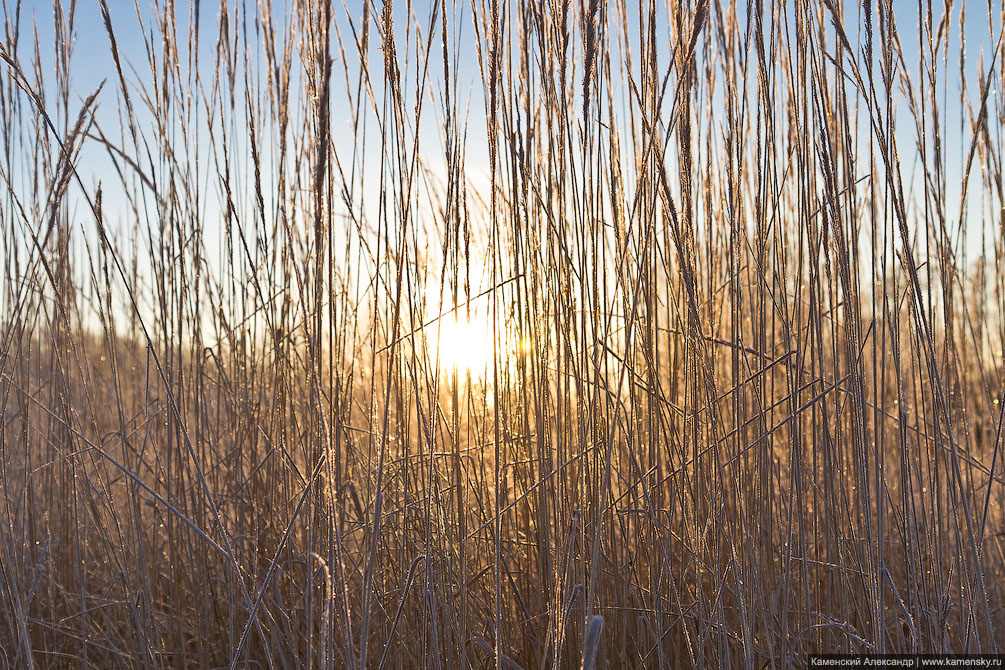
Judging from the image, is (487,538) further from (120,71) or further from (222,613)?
(120,71)

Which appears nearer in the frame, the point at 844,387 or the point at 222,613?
the point at 844,387

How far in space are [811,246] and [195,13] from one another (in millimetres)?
930

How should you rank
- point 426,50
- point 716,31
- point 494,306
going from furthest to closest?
point 716,31 < point 494,306 < point 426,50

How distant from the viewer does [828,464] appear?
3.12 feet

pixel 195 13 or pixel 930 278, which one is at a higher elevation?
pixel 195 13

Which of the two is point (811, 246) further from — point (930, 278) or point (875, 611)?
point (875, 611)

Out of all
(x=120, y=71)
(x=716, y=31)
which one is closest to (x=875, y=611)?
(x=716, y=31)

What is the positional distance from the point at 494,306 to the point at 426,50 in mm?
341

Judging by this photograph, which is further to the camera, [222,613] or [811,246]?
[222,613]

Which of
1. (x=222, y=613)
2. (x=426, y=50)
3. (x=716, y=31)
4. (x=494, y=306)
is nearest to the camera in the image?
(x=426, y=50)

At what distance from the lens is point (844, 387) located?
3.75 ft

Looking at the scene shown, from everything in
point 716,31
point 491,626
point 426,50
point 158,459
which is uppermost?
point 716,31

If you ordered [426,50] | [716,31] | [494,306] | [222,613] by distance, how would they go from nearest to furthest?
[426,50]
[494,306]
[716,31]
[222,613]

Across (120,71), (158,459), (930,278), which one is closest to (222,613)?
(158,459)
